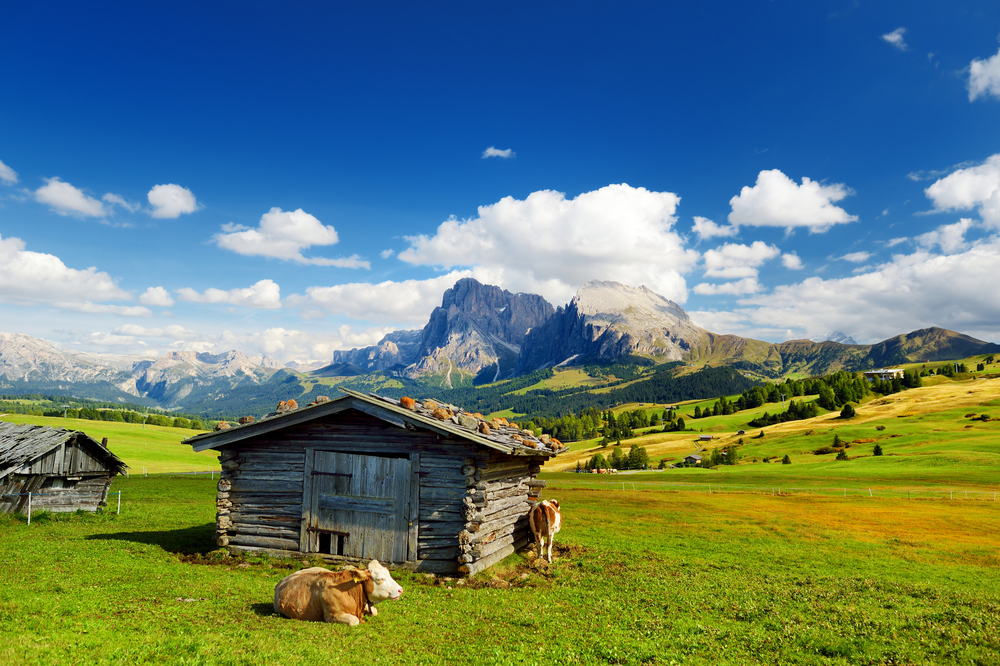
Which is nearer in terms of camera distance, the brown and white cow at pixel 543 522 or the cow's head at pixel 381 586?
the cow's head at pixel 381 586

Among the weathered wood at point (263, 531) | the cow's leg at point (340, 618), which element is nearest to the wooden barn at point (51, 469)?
the weathered wood at point (263, 531)

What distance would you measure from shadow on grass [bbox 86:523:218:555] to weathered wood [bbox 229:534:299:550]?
115 centimetres

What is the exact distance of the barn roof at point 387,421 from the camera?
17.6 meters

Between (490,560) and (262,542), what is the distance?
9135 millimetres

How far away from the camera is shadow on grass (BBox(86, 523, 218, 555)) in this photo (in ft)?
66.3

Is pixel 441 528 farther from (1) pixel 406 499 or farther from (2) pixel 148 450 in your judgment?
(2) pixel 148 450

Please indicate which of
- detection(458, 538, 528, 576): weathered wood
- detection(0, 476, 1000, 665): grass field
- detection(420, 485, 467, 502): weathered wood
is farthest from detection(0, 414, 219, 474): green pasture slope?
detection(420, 485, 467, 502): weathered wood

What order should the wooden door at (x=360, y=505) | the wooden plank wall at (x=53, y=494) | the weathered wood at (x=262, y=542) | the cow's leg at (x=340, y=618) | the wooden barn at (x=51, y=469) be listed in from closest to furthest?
the cow's leg at (x=340, y=618) → the wooden door at (x=360, y=505) → the weathered wood at (x=262, y=542) → the wooden plank wall at (x=53, y=494) → the wooden barn at (x=51, y=469)

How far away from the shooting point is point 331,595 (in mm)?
12633

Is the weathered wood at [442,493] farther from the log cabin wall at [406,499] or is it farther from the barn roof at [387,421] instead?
the barn roof at [387,421]

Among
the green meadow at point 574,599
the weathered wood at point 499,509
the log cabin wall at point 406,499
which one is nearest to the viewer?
the green meadow at point 574,599

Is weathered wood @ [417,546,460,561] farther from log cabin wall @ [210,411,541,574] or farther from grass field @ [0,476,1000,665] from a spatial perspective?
grass field @ [0,476,1000,665]

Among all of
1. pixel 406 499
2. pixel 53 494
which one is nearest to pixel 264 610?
pixel 406 499

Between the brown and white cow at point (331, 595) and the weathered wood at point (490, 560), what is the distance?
160 inches
